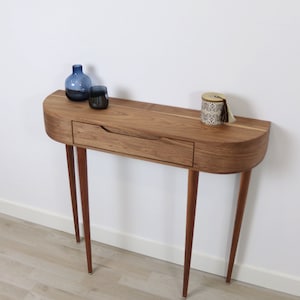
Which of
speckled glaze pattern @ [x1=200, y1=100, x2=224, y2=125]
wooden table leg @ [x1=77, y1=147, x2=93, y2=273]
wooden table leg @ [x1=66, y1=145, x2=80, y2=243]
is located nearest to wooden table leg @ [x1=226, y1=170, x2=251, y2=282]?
speckled glaze pattern @ [x1=200, y1=100, x2=224, y2=125]

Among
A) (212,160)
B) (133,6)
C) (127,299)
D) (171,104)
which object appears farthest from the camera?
(127,299)

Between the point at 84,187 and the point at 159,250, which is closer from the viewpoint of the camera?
the point at 84,187

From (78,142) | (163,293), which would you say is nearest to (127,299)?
(163,293)

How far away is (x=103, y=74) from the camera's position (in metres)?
1.72

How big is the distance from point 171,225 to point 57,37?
99 centimetres

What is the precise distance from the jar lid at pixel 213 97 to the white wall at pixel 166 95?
7cm

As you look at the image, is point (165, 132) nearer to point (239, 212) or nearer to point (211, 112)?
point (211, 112)

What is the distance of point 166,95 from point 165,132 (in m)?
0.26

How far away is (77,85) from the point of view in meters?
1.65

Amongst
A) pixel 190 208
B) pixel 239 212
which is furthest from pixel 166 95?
pixel 239 212

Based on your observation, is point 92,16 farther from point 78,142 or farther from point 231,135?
point 231,135

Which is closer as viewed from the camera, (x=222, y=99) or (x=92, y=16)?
(x=222, y=99)

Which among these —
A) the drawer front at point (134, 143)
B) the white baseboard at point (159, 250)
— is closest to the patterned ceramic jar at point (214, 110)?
the drawer front at point (134, 143)

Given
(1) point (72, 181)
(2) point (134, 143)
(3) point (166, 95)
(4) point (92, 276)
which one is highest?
(3) point (166, 95)
